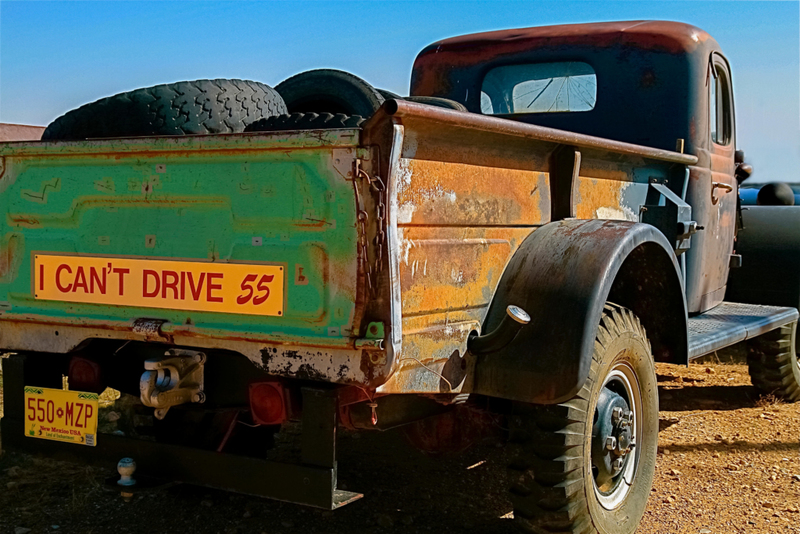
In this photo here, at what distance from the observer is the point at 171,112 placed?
3.06 m

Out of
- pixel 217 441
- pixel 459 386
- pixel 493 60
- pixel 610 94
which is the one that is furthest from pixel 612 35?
pixel 217 441

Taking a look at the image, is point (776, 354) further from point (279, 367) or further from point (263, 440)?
point (279, 367)

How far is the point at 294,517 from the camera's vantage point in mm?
3357

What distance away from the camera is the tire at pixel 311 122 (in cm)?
283

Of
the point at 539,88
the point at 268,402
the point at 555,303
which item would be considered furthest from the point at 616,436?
the point at 539,88

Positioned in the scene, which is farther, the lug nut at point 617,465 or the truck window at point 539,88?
the truck window at point 539,88

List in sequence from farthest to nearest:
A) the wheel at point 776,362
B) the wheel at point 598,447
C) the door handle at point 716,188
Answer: the wheel at point 776,362 < the door handle at point 716,188 < the wheel at point 598,447

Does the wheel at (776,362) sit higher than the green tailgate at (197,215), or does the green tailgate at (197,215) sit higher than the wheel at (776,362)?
the green tailgate at (197,215)

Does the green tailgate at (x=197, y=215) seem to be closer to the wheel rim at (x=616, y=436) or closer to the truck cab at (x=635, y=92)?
the wheel rim at (x=616, y=436)

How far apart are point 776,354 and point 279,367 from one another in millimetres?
4130

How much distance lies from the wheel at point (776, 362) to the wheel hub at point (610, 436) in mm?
2785

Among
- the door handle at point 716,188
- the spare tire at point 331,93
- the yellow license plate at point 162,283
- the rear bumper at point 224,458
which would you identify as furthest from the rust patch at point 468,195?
the door handle at point 716,188

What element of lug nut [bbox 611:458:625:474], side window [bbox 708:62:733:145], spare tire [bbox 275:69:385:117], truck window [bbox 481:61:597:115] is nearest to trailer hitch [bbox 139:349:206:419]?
lug nut [bbox 611:458:625:474]

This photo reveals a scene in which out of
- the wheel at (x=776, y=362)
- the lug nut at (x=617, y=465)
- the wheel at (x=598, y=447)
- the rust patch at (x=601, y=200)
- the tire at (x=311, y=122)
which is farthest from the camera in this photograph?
the wheel at (x=776, y=362)
